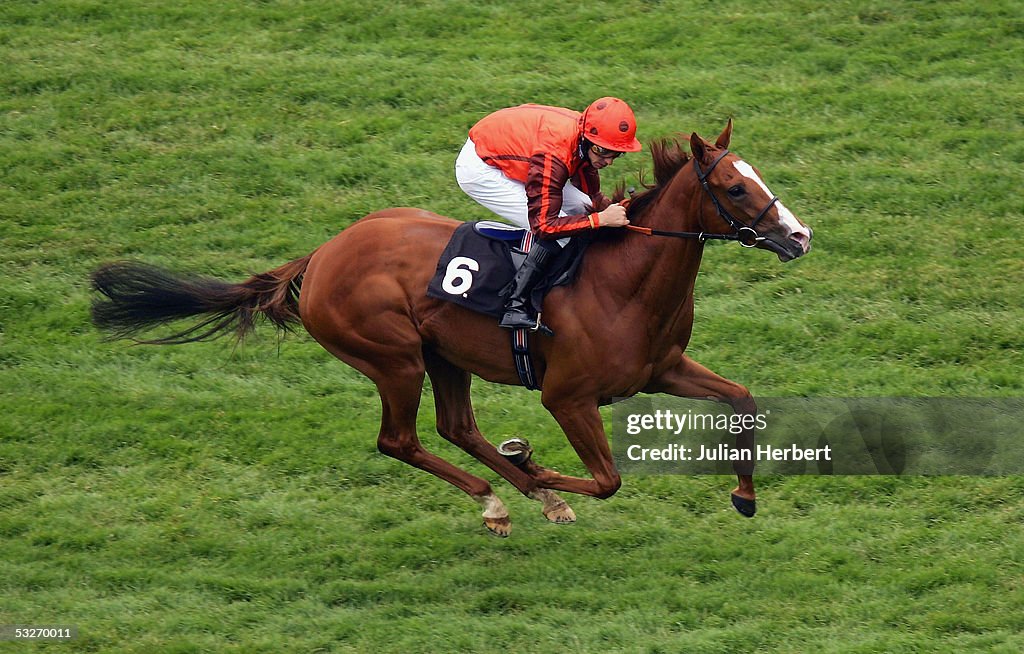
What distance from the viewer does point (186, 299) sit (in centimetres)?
778

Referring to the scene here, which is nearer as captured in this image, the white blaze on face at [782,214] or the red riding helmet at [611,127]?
the white blaze on face at [782,214]

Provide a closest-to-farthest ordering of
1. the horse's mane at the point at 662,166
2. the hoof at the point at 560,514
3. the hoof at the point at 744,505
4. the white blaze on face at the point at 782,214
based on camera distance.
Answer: the white blaze on face at the point at 782,214, the horse's mane at the point at 662,166, the hoof at the point at 744,505, the hoof at the point at 560,514

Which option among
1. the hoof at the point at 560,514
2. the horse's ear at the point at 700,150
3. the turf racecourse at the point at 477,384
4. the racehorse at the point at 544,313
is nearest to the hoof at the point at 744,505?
the racehorse at the point at 544,313

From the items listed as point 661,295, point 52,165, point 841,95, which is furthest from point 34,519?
point 841,95

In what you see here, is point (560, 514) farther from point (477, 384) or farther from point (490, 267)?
point (477, 384)

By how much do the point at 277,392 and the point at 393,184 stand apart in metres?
2.55

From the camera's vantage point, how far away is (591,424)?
683 cm

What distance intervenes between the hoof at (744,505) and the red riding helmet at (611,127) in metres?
1.89

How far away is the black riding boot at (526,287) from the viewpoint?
6.75 metres

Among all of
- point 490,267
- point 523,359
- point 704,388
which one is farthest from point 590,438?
point 490,267

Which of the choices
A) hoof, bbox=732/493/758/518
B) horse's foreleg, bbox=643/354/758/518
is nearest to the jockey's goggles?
horse's foreleg, bbox=643/354/758/518

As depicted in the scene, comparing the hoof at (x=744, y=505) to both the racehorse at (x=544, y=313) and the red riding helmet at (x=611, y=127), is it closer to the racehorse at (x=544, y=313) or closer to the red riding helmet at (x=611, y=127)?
the racehorse at (x=544, y=313)

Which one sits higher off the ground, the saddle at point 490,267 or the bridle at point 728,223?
the bridle at point 728,223

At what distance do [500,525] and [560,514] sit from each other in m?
0.32
